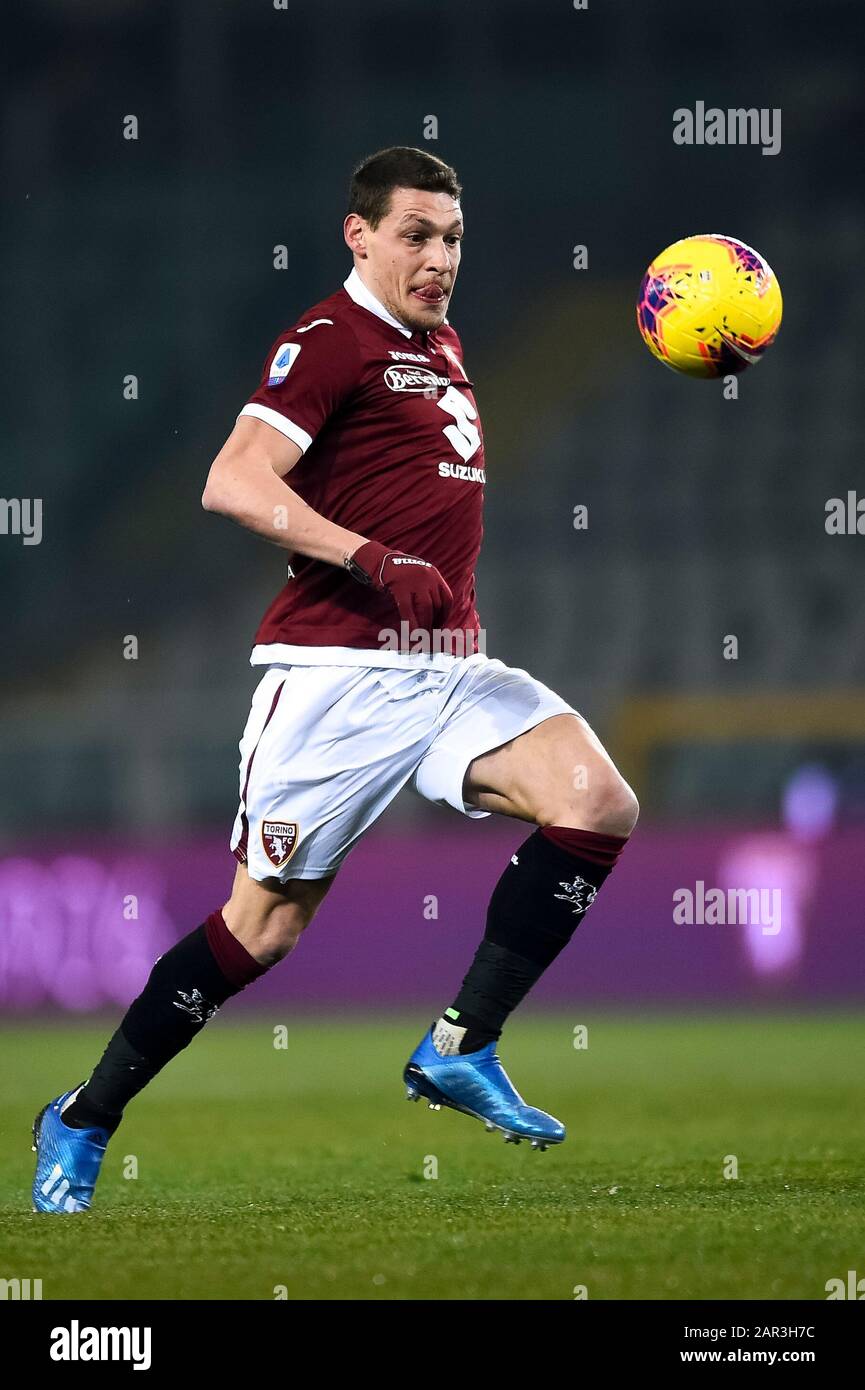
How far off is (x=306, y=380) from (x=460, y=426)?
51 cm

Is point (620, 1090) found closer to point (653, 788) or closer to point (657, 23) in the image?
point (653, 788)

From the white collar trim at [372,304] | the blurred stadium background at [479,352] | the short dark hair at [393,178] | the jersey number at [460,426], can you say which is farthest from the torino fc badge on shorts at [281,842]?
the blurred stadium background at [479,352]

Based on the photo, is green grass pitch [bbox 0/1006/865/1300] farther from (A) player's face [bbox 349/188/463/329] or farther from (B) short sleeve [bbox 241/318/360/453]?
(A) player's face [bbox 349/188/463/329]

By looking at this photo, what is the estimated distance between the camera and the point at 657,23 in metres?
17.6

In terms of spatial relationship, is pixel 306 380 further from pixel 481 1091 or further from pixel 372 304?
pixel 481 1091

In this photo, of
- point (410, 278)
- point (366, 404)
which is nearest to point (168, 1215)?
point (366, 404)

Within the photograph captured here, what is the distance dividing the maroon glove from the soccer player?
7cm

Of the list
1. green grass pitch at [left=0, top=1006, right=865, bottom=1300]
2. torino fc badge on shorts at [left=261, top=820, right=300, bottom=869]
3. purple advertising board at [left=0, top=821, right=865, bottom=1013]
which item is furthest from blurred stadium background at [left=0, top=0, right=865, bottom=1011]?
torino fc badge on shorts at [left=261, top=820, right=300, bottom=869]

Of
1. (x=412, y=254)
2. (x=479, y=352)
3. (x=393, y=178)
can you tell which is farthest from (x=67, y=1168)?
(x=479, y=352)

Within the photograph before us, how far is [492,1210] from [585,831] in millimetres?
872

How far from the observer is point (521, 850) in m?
4.70

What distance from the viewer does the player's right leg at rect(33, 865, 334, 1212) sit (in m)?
4.59

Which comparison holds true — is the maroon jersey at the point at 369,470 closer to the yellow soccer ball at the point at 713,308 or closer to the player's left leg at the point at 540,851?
the player's left leg at the point at 540,851

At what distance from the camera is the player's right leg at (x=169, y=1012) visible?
4594 millimetres
